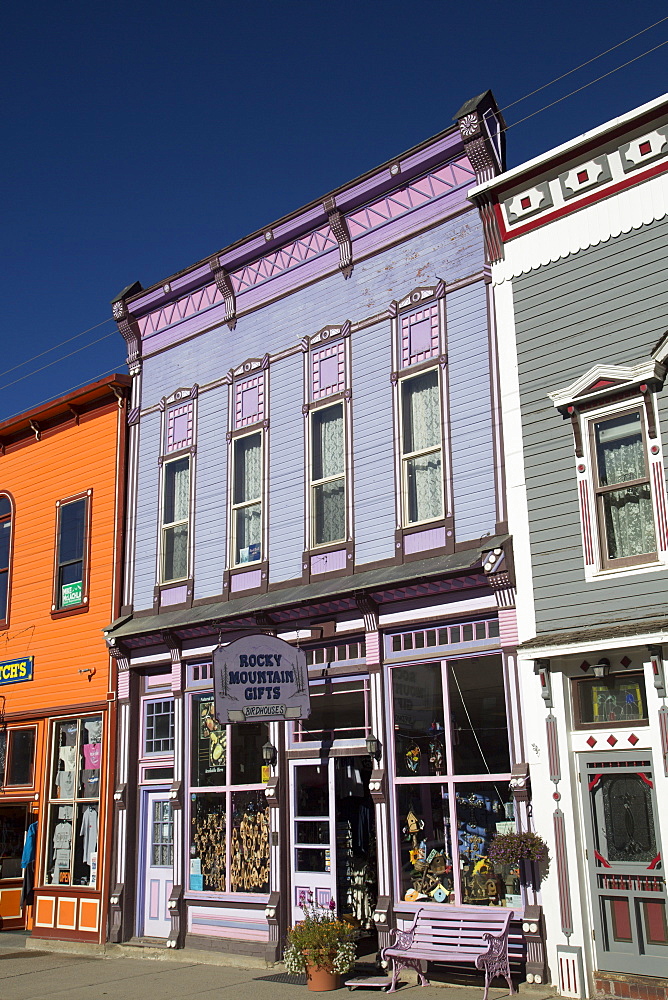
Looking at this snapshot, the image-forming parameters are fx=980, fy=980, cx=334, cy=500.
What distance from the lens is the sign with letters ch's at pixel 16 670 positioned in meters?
19.6

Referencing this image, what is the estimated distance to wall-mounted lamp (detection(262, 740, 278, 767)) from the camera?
47.8ft

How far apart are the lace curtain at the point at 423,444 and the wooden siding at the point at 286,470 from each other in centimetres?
209

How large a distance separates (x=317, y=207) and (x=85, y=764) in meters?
10.7

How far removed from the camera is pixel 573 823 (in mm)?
11062

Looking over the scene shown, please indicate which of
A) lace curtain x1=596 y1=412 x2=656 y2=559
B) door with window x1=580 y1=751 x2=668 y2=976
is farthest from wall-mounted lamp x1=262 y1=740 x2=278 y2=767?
lace curtain x1=596 y1=412 x2=656 y2=559

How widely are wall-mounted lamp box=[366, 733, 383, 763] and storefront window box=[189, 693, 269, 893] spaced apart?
8.32 ft

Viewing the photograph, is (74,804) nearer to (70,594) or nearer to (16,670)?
(16,670)

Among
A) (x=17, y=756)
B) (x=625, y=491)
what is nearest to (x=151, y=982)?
(x=17, y=756)

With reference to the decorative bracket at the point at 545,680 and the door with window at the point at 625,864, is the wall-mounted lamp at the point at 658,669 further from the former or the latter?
the decorative bracket at the point at 545,680

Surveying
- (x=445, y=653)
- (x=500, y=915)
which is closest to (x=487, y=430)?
(x=445, y=653)

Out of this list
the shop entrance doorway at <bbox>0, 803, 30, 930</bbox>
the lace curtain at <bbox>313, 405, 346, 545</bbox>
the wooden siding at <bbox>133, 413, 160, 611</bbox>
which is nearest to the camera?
the lace curtain at <bbox>313, 405, 346, 545</bbox>

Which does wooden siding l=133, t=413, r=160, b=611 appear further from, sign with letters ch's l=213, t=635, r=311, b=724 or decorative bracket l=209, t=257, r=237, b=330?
sign with letters ch's l=213, t=635, r=311, b=724

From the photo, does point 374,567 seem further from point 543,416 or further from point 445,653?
point 543,416

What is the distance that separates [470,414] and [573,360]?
1.71 m
